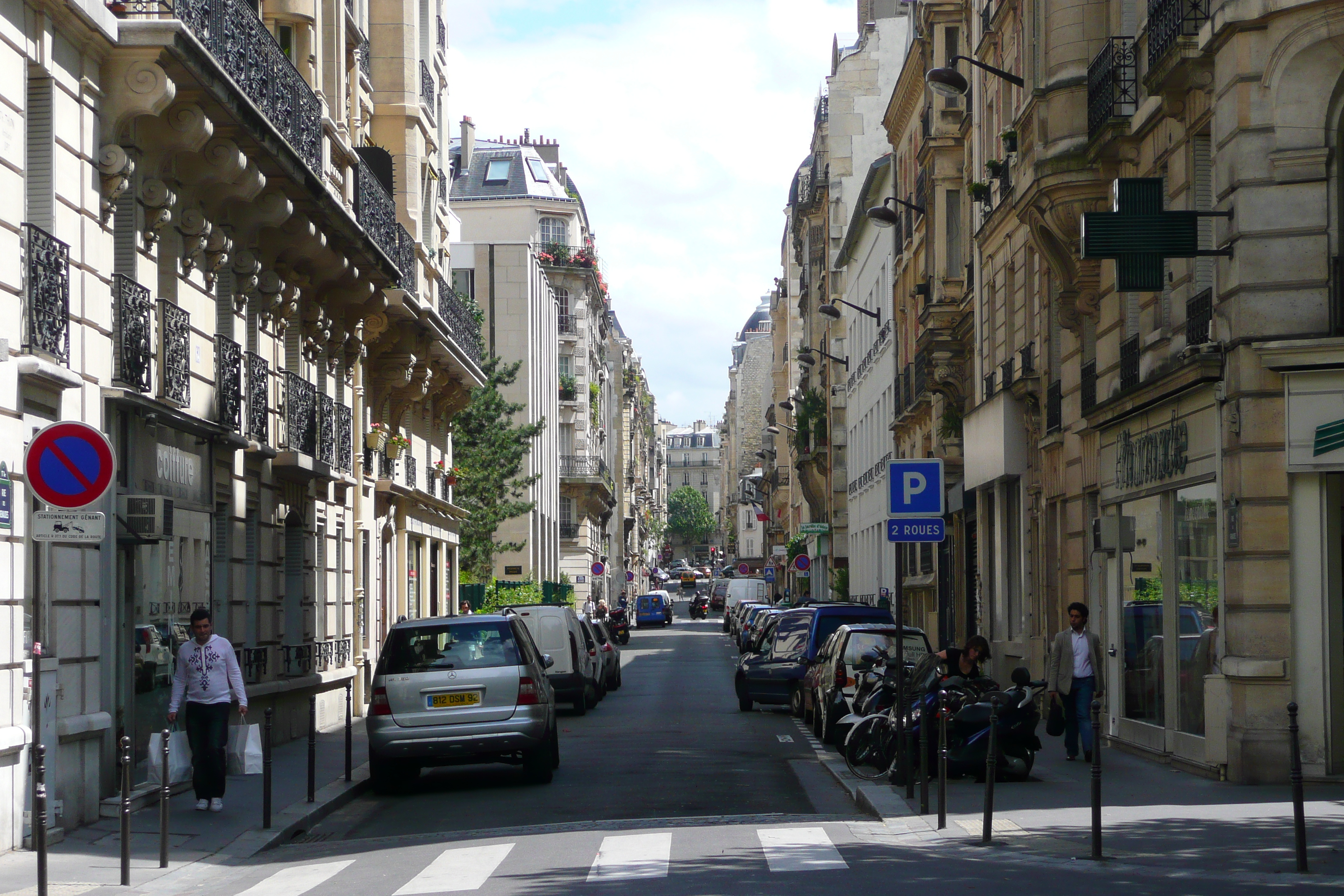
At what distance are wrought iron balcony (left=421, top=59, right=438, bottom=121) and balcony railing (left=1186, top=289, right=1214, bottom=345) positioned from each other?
67.8 ft

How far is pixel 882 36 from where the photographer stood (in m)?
63.6

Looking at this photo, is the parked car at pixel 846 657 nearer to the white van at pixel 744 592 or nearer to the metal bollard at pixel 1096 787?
the metal bollard at pixel 1096 787

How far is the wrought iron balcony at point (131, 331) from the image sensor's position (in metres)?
15.6

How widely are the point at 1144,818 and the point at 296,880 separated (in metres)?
6.11

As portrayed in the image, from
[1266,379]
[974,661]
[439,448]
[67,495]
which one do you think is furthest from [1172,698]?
[439,448]

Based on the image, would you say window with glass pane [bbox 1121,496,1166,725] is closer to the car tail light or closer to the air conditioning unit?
the car tail light

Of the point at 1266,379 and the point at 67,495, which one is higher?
the point at 1266,379

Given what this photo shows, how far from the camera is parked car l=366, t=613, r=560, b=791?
1631 cm

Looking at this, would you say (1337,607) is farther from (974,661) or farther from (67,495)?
(67,495)

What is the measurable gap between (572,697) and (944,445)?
1102 centimetres

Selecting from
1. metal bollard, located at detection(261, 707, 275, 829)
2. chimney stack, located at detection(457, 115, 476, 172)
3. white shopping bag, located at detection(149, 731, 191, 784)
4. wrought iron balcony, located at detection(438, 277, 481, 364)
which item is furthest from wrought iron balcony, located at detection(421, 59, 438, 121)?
chimney stack, located at detection(457, 115, 476, 172)

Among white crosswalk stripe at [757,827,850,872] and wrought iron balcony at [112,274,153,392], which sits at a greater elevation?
wrought iron balcony at [112,274,153,392]

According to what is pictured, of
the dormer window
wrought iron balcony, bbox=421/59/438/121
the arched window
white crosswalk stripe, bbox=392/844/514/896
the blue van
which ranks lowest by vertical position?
the blue van

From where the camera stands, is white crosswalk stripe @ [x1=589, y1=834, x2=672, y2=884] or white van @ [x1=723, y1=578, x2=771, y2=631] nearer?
white crosswalk stripe @ [x1=589, y1=834, x2=672, y2=884]
